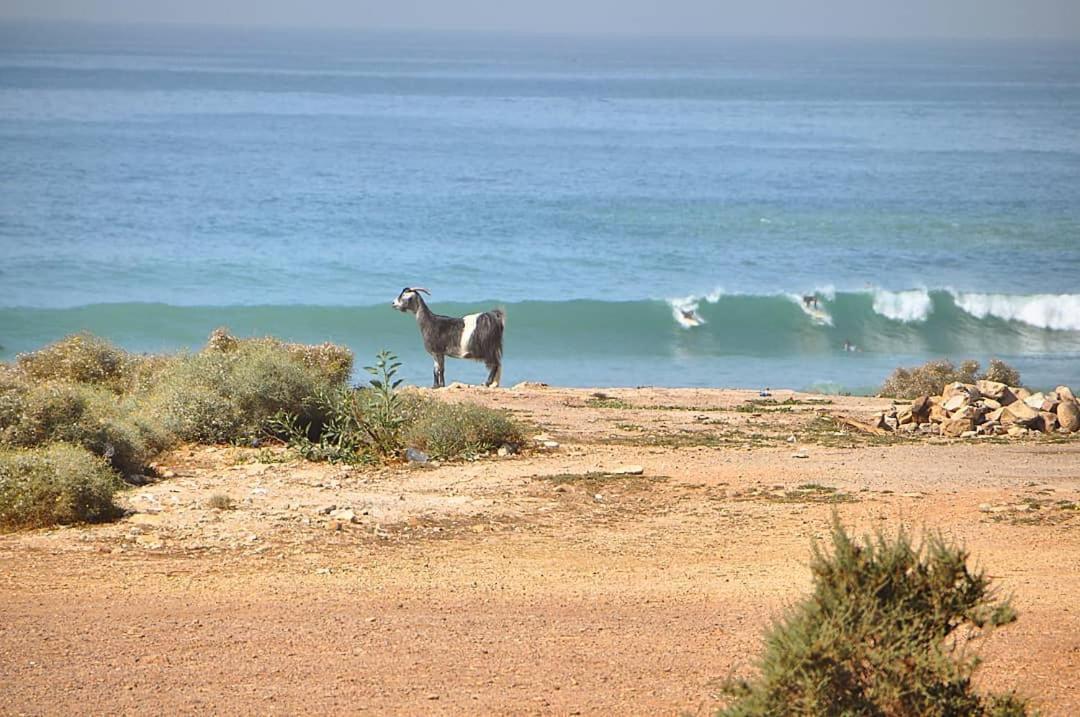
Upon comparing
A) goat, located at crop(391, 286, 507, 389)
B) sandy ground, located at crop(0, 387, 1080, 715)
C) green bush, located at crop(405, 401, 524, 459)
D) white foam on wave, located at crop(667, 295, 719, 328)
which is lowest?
sandy ground, located at crop(0, 387, 1080, 715)

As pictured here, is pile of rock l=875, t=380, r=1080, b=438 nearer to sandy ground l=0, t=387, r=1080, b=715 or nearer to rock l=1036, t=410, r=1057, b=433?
rock l=1036, t=410, r=1057, b=433

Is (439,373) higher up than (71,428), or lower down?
higher up

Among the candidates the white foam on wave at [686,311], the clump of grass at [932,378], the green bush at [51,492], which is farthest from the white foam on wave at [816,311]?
the green bush at [51,492]

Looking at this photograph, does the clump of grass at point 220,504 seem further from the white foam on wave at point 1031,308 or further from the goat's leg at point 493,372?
the white foam on wave at point 1031,308

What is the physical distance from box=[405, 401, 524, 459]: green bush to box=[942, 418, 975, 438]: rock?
16.1ft

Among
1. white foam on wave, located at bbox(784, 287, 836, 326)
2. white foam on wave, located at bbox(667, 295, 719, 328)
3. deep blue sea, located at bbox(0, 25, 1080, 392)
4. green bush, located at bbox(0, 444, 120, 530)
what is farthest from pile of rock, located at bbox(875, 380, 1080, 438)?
white foam on wave, located at bbox(784, 287, 836, 326)

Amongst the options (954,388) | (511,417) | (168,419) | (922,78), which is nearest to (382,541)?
(168,419)

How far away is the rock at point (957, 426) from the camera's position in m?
15.4

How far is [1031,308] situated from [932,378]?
16266 millimetres

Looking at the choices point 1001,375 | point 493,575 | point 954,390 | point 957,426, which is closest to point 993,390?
point 954,390

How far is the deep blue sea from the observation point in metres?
32.9

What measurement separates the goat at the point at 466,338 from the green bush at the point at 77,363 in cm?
555

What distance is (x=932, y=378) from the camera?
67.3 feet

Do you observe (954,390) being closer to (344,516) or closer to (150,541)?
(344,516)
